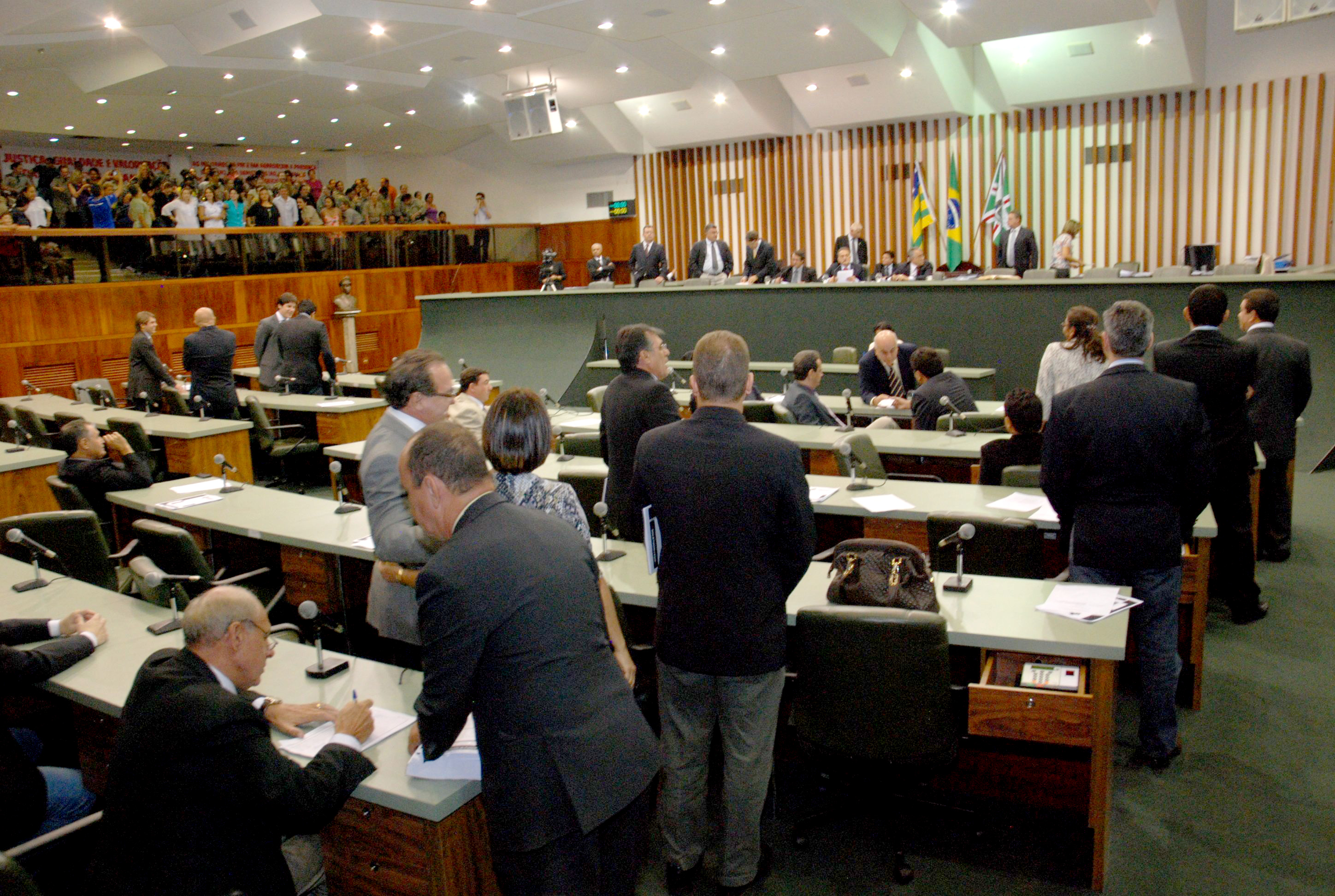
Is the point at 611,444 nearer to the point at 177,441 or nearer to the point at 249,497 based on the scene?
the point at 249,497

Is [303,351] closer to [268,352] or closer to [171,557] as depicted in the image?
[268,352]

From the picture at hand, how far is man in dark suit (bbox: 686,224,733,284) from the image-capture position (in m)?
13.8

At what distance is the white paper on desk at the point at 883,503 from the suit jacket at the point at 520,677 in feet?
8.52

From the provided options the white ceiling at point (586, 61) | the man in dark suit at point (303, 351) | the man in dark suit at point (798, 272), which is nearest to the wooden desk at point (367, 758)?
the man in dark suit at point (303, 351)

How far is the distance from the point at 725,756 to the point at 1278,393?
181 inches

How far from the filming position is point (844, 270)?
1296 cm

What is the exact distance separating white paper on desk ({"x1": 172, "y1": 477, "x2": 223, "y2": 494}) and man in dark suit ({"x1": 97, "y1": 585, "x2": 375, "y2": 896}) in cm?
358

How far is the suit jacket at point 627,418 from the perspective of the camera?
390 cm

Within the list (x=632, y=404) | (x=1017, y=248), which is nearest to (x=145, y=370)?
(x=632, y=404)

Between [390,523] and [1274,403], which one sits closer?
[390,523]

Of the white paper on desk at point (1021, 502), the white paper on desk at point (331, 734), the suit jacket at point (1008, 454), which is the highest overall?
the suit jacket at point (1008, 454)

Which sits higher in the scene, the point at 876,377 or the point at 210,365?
the point at 210,365

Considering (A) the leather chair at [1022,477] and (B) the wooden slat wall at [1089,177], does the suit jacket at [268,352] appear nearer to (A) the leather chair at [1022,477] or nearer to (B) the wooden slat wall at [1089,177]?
(A) the leather chair at [1022,477]

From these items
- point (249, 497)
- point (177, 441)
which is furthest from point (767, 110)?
point (249, 497)
